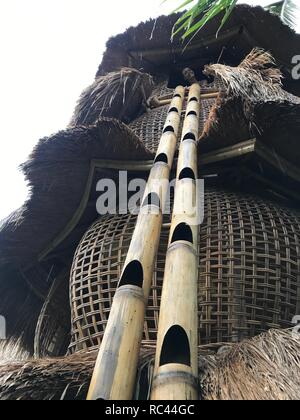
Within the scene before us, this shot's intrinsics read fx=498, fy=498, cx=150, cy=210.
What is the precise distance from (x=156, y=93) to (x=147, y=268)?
8.18 feet

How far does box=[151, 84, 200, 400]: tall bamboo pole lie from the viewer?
131 cm

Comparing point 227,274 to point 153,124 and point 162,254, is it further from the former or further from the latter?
point 153,124

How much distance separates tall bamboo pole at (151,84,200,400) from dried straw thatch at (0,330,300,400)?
8.0 inches

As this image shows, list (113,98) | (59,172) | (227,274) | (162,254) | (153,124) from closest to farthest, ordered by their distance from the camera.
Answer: (227,274) < (162,254) < (59,172) < (153,124) < (113,98)

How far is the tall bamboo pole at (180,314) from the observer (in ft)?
4.29

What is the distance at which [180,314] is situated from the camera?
4.88 feet

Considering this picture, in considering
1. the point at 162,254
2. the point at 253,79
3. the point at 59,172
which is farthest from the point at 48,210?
the point at 253,79

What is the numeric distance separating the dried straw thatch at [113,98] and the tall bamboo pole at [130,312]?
1176mm

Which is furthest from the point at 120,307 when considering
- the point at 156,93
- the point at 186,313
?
the point at 156,93

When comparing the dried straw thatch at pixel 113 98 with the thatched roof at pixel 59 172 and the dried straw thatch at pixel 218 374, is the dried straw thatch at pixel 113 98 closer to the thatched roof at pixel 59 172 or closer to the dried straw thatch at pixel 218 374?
the thatched roof at pixel 59 172

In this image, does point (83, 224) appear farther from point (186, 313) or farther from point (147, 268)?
point (186, 313)

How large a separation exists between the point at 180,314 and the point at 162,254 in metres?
0.79

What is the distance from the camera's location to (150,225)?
1925 millimetres

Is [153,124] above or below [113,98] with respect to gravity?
below
